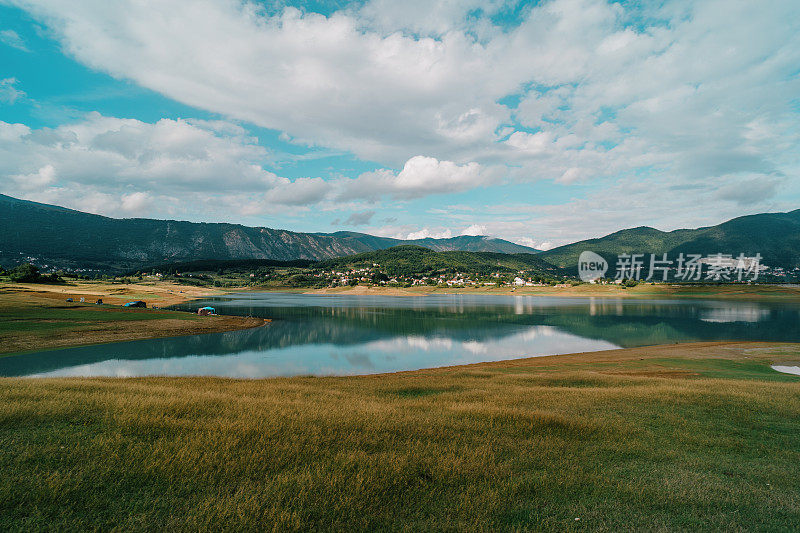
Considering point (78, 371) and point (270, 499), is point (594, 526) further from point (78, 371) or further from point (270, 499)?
point (78, 371)

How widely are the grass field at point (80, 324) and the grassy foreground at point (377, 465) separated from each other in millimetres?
41018

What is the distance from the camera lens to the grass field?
137 feet

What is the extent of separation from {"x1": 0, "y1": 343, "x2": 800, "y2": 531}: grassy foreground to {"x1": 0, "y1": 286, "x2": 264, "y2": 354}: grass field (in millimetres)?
41018

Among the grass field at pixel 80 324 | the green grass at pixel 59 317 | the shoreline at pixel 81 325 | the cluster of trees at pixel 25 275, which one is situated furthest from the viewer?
the cluster of trees at pixel 25 275

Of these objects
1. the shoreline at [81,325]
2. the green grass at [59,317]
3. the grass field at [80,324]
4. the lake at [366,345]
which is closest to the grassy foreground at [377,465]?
the lake at [366,345]

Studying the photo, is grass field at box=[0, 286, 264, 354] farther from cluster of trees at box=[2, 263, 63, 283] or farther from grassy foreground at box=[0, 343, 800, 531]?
cluster of trees at box=[2, 263, 63, 283]

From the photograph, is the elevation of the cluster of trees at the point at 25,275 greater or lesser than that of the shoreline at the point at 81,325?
greater

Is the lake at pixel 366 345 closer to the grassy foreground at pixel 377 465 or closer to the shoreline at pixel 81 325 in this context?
the shoreline at pixel 81 325

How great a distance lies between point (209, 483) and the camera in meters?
6.64

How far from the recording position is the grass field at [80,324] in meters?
41.9

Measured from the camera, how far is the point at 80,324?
51000mm

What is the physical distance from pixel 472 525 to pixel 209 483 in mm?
4628

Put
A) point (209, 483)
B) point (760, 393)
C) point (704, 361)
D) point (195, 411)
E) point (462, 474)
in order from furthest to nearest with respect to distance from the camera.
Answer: point (704, 361) < point (760, 393) < point (195, 411) < point (462, 474) < point (209, 483)

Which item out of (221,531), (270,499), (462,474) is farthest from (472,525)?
(221,531)
